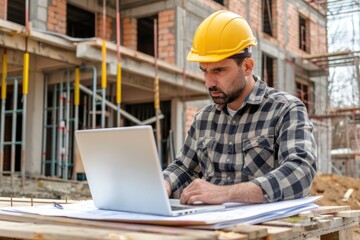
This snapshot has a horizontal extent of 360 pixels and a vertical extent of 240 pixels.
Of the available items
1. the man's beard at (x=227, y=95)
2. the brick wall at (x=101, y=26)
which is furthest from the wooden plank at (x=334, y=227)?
the brick wall at (x=101, y=26)

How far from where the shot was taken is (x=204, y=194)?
1674mm

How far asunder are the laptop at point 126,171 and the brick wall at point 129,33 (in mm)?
9251

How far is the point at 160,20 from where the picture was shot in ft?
34.2

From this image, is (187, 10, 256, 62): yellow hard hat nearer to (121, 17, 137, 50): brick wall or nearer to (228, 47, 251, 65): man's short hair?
(228, 47, 251, 65): man's short hair

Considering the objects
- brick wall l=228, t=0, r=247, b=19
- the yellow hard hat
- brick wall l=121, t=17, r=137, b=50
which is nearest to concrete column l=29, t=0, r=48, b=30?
brick wall l=121, t=17, r=137, b=50

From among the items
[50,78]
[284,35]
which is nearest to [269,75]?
[284,35]

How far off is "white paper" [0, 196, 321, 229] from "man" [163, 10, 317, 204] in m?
0.13

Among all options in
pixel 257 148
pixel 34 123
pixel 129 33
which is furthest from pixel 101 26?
pixel 257 148

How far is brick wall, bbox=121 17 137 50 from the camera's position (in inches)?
423

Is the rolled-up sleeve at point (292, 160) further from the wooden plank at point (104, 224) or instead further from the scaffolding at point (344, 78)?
the scaffolding at point (344, 78)

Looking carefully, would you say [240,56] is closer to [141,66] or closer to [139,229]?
[139,229]

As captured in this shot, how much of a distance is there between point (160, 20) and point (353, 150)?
27.3 feet

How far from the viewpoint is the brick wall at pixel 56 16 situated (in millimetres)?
8359

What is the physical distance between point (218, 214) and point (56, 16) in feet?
25.2
